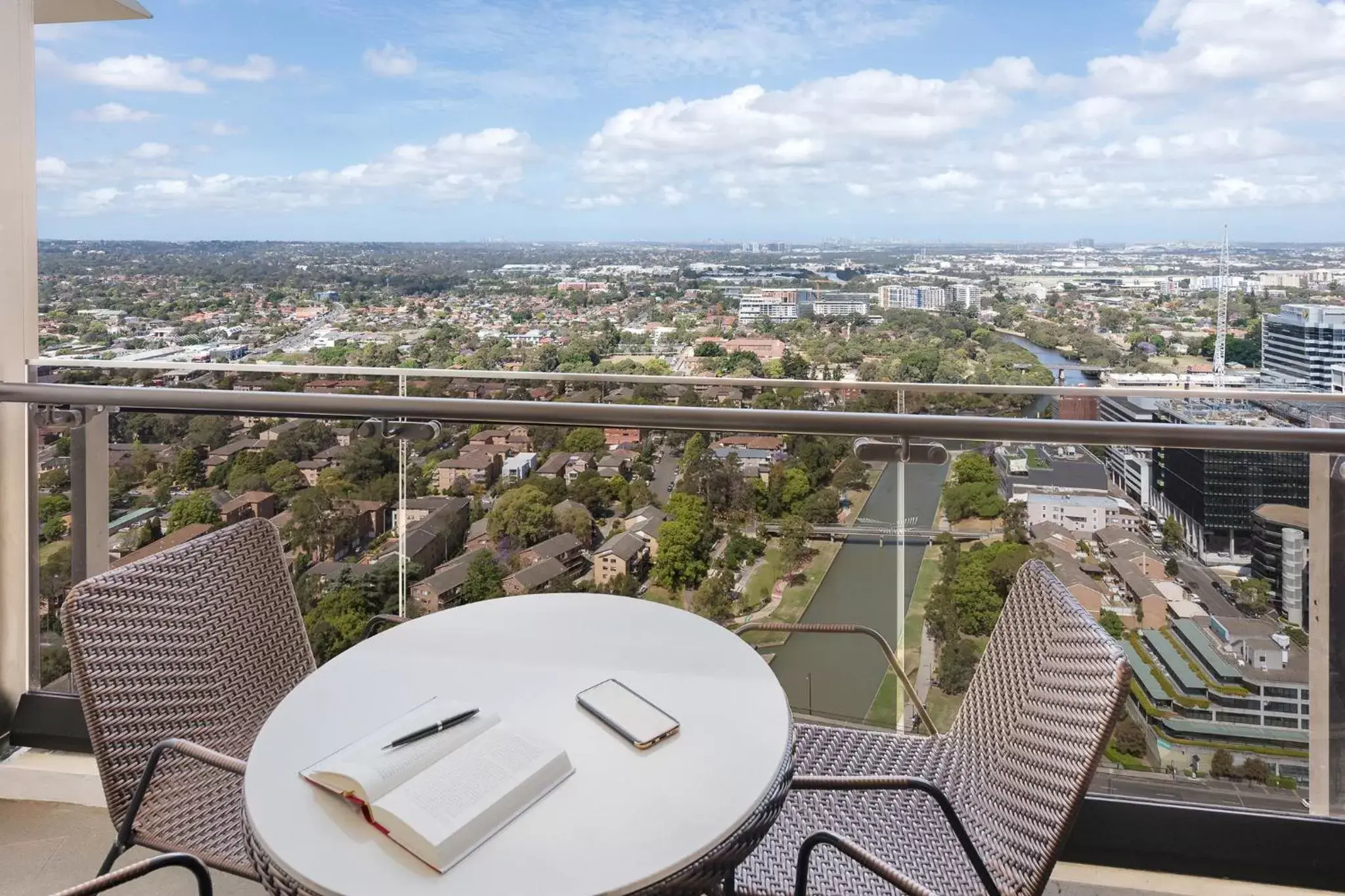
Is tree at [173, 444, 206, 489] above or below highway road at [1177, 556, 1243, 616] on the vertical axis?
above

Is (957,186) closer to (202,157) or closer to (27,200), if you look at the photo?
(202,157)

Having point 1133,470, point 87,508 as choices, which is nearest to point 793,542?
point 1133,470

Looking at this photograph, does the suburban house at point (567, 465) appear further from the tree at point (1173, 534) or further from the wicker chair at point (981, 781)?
the tree at point (1173, 534)

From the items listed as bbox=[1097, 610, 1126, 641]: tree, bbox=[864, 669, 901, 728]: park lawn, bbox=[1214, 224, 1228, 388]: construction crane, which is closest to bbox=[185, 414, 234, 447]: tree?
bbox=[864, 669, 901, 728]: park lawn

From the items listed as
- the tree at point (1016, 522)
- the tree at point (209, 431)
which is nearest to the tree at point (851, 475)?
the tree at point (1016, 522)

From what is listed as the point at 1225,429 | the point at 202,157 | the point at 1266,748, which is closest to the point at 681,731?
the point at 1225,429

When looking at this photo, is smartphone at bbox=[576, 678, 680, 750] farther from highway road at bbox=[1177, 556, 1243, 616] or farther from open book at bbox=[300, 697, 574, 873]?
highway road at bbox=[1177, 556, 1243, 616]
